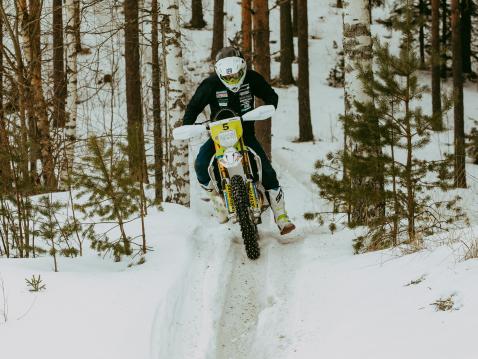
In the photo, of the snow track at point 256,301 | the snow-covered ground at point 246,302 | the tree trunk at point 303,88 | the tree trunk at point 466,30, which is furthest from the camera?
the tree trunk at point 466,30

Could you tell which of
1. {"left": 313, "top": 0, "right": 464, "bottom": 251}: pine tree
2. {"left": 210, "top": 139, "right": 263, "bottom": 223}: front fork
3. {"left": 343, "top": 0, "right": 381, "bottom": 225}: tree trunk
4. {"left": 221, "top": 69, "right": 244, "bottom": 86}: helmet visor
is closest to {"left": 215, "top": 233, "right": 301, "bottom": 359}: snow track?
{"left": 210, "top": 139, "right": 263, "bottom": 223}: front fork

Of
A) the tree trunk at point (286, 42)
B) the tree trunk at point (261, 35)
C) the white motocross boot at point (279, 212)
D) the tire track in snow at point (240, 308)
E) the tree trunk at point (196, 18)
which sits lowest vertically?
the tire track in snow at point (240, 308)

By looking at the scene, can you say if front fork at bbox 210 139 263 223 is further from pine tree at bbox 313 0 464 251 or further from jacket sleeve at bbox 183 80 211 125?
pine tree at bbox 313 0 464 251

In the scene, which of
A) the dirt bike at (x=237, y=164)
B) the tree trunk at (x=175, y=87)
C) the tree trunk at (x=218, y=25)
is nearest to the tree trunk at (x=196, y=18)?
the tree trunk at (x=218, y=25)

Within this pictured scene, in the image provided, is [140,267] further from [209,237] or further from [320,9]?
[320,9]

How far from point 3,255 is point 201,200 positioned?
20.4 ft

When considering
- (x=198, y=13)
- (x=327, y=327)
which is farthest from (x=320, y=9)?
A: (x=327, y=327)

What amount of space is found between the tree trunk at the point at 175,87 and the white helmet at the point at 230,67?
330 centimetres

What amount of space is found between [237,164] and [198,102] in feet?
3.47

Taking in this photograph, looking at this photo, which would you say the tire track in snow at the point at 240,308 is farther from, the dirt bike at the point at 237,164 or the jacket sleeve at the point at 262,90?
the jacket sleeve at the point at 262,90

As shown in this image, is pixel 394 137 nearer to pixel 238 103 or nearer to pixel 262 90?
pixel 262 90

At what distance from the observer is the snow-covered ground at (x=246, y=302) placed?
414cm

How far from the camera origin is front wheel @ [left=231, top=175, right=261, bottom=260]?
21.7ft

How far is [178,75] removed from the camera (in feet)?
34.1
